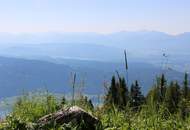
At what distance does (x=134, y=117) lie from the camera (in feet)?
26.2

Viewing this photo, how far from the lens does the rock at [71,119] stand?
23.4ft

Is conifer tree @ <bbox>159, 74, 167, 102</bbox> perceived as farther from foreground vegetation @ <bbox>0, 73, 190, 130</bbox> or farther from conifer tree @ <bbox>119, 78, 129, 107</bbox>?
conifer tree @ <bbox>119, 78, 129, 107</bbox>

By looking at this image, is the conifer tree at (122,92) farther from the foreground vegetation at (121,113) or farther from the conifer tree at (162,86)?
the conifer tree at (162,86)

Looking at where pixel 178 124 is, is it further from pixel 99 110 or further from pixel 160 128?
pixel 99 110

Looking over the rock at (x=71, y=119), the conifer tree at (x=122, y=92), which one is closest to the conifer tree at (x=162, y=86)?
the conifer tree at (x=122, y=92)

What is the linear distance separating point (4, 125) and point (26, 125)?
1.12 feet

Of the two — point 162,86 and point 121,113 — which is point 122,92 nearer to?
point 162,86

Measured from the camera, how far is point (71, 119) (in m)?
7.21

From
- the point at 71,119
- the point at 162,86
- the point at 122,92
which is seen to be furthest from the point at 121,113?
the point at 71,119

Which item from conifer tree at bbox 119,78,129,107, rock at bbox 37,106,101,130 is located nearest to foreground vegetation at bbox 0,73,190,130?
conifer tree at bbox 119,78,129,107

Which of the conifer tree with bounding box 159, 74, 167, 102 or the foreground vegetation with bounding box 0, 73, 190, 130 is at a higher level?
the conifer tree with bounding box 159, 74, 167, 102

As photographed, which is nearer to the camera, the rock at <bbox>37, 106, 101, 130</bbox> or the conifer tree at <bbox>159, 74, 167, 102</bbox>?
the rock at <bbox>37, 106, 101, 130</bbox>

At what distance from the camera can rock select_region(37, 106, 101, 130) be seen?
714 cm

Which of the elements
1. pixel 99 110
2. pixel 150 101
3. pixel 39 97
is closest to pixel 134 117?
pixel 150 101
